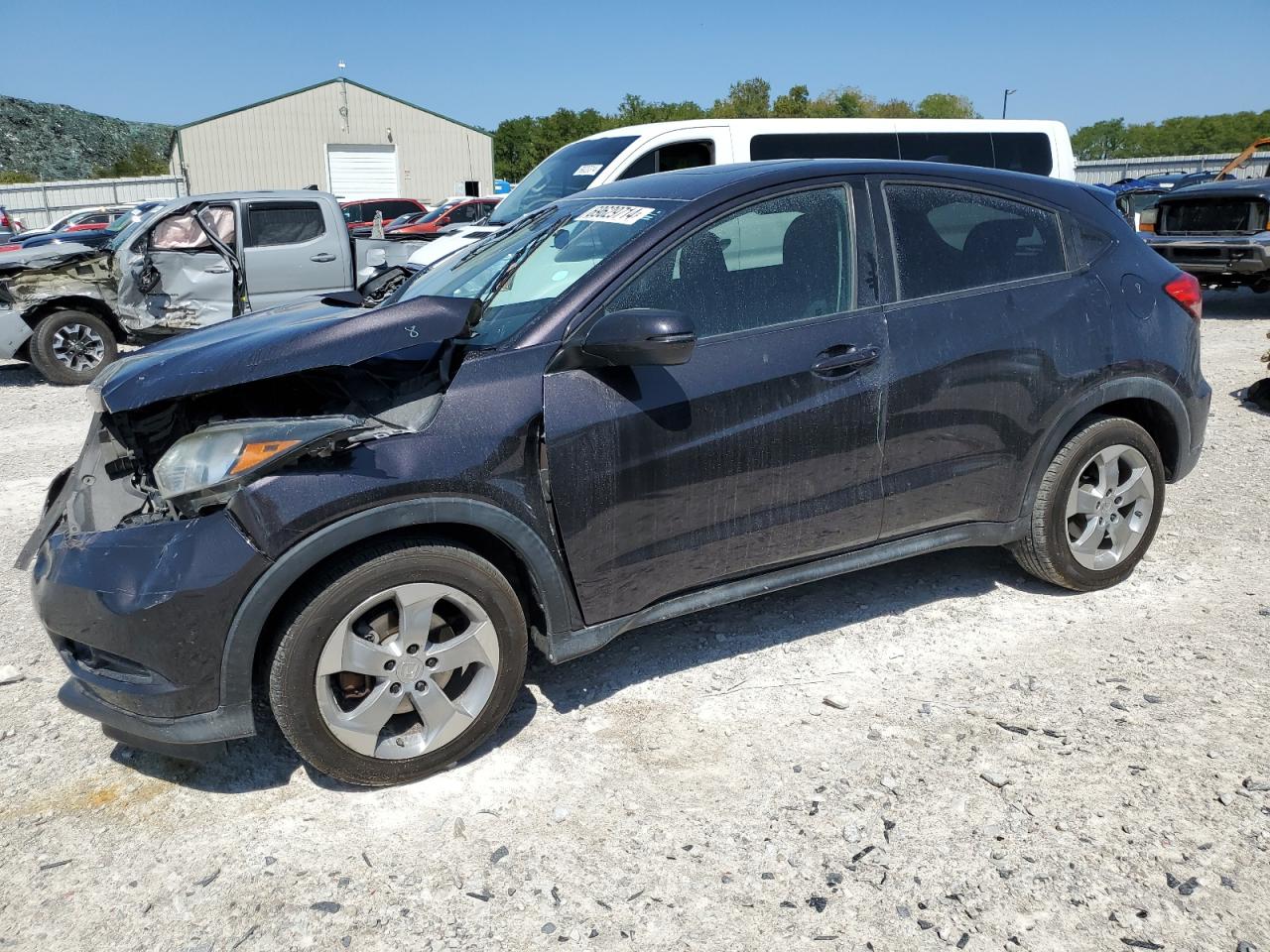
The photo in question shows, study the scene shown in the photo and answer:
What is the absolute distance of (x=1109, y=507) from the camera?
162 inches

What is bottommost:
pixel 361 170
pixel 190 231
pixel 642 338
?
pixel 642 338

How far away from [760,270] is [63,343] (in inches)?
354

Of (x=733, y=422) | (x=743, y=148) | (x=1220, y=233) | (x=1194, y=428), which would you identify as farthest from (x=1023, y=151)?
(x=733, y=422)

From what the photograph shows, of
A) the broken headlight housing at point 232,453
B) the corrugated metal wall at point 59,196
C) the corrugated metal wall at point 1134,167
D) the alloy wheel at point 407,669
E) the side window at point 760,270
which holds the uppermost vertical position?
the corrugated metal wall at point 59,196

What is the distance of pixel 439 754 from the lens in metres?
2.98

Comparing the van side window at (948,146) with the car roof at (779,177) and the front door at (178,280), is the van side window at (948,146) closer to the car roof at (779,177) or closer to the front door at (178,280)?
the car roof at (779,177)

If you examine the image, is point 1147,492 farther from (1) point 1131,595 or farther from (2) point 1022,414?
(2) point 1022,414

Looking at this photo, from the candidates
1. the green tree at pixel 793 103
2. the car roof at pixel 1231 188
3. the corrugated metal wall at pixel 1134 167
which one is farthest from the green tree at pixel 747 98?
the car roof at pixel 1231 188

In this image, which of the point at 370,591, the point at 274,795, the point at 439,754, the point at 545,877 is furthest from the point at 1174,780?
the point at 274,795

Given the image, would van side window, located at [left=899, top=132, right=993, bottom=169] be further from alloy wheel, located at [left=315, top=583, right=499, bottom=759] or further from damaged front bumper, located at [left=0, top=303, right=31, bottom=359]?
damaged front bumper, located at [left=0, top=303, right=31, bottom=359]

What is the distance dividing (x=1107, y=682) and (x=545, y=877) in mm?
2134

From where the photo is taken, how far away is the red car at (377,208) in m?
24.8

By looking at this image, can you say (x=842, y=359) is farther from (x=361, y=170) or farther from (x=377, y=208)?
(x=361, y=170)

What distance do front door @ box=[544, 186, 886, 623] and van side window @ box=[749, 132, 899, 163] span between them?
235 inches
